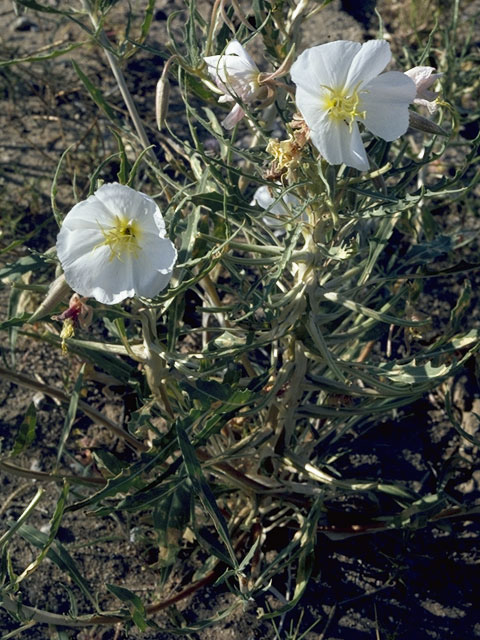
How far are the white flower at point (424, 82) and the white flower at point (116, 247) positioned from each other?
50cm

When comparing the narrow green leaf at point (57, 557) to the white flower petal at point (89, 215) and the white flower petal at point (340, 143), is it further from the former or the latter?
the white flower petal at point (340, 143)

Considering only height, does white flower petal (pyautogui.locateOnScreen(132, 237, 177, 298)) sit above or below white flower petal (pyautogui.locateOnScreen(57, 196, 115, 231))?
below

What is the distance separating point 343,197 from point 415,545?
3.41 feet

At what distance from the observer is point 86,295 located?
1.28 meters

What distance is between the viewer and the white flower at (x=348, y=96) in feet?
3.91

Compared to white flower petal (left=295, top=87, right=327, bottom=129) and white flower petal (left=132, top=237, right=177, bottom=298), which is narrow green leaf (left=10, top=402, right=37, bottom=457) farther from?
white flower petal (left=295, top=87, right=327, bottom=129)

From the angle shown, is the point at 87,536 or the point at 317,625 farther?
the point at 87,536

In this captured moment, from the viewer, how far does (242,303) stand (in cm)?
158

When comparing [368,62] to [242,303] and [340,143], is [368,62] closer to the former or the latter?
[340,143]

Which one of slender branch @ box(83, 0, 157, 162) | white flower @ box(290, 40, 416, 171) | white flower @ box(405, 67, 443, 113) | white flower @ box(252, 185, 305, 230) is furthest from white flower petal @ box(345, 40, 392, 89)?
slender branch @ box(83, 0, 157, 162)

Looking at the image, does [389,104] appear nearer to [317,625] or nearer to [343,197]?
[343,197]

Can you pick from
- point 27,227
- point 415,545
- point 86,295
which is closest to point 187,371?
point 86,295

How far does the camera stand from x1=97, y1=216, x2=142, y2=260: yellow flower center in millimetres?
1304

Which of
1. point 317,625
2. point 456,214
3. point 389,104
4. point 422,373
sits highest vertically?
point 389,104
